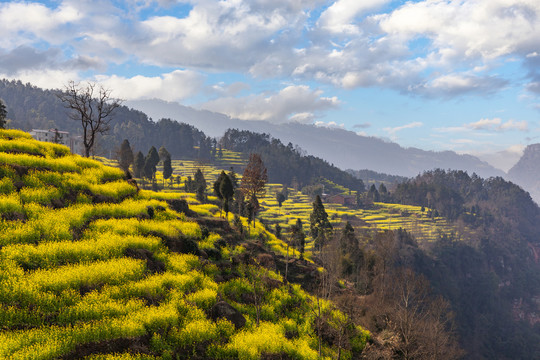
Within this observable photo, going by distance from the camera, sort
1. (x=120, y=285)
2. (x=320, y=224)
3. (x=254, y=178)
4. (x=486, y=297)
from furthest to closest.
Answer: (x=486, y=297)
(x=320, y=224)
(x=254, y=178)
(x=120, y=285)

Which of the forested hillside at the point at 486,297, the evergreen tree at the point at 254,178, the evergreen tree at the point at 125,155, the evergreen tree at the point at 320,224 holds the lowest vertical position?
the forested hillside at the point at 486,297

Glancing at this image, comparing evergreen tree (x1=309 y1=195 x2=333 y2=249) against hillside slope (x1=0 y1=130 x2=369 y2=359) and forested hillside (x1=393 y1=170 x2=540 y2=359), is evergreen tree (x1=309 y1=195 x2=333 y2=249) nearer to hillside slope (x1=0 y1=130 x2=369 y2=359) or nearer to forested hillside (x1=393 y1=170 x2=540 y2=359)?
hillside slope (x1=0 y1=130 x2=369 y2=359)

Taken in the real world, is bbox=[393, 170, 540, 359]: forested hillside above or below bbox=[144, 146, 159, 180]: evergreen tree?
below

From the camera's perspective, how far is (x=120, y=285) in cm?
1675

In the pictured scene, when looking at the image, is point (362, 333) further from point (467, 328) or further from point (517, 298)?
point (517, 298)

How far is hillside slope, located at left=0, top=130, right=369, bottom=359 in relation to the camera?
13.3 metres

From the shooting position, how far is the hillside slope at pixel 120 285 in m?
13.3

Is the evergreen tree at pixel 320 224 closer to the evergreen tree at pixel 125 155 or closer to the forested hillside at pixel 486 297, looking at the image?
the evergreen tree at pixel 125 155

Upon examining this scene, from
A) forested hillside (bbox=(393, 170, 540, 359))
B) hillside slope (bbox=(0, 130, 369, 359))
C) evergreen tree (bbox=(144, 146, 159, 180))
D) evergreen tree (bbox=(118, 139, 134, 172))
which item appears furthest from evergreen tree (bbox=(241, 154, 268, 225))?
forested hillside (bbox=(393, 170, 540, 359))

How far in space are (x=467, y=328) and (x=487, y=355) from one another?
41.8 feet

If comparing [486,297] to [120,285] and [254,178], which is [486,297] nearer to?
[254,178]

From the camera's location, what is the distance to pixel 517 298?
579 ft

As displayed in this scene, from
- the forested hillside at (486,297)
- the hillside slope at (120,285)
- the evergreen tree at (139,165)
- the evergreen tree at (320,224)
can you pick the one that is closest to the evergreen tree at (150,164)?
the evergreen tree at (139,165)

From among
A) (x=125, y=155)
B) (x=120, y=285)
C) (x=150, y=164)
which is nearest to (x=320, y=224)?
(x=120, y=285)
